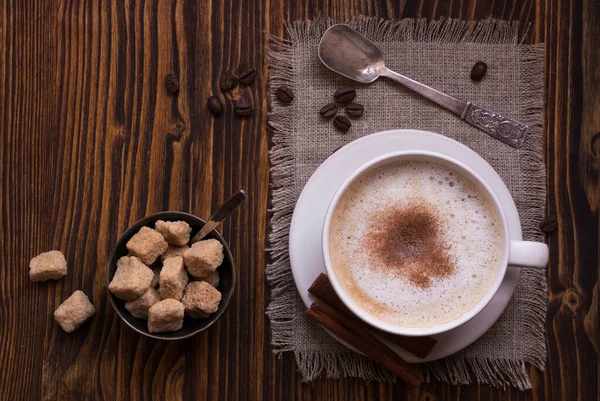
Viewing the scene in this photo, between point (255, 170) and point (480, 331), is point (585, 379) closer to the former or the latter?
point (480, 331)

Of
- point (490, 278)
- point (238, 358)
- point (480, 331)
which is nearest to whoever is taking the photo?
point (490, 278)

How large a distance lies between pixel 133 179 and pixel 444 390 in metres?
0.95

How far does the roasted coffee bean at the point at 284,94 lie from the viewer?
1.71m

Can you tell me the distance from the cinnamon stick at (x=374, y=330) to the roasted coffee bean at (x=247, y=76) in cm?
53

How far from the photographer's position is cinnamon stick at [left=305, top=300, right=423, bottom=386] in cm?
159

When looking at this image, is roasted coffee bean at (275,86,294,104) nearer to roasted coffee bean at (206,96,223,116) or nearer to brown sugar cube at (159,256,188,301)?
roasted coffee bean at (206,96,223,116)

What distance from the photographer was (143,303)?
155cm

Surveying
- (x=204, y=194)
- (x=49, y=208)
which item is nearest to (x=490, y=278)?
(x=204, y=194)

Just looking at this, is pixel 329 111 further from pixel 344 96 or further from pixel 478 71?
pixel 478 71

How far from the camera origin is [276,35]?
1.73 meters

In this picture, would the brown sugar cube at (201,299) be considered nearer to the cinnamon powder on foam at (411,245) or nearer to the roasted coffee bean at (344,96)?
the cinnamon powder on foam at (411,245)

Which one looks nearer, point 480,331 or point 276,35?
point 480,331

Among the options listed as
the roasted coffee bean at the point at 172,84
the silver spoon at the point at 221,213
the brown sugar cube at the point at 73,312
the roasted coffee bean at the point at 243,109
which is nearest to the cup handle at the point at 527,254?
the silver spoon at the point at 221,213

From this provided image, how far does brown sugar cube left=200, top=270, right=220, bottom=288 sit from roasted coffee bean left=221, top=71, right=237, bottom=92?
0.47 metres
